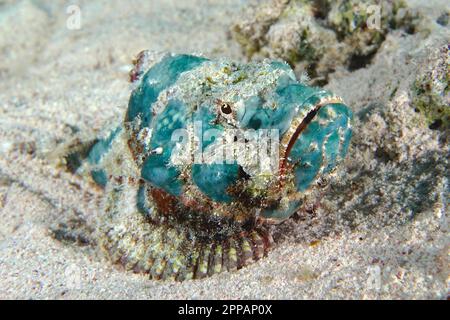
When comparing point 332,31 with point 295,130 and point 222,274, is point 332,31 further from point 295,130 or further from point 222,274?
point 222,274

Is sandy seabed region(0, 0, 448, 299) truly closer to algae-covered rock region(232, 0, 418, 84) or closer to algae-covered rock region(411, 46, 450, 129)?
algae-covered rock region(411, 46, 450, 129)

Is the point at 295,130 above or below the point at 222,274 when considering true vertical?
above

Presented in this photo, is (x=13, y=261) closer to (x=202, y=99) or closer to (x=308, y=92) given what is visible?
(x=202, y=99)

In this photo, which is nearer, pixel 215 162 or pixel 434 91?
pixel 215 162

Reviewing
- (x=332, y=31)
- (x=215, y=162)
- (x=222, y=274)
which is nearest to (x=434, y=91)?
(x=332, y=31)

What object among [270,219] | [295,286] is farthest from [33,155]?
[295,286]
